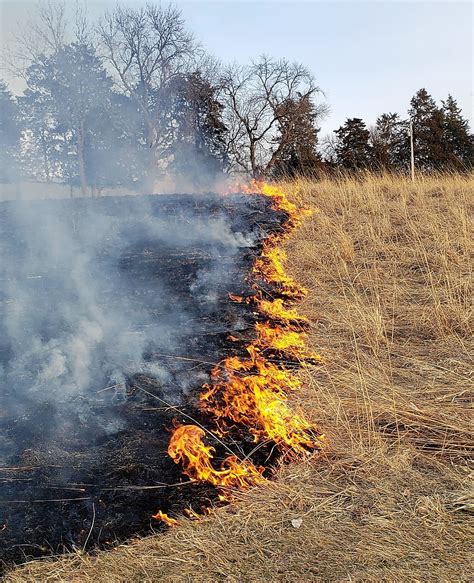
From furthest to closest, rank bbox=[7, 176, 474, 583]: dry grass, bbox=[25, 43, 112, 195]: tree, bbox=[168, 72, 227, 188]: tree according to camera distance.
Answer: bbox=[168, 72, 227, 188]: tree, bbox=[25, 43, 112, 195]: tree, bbox=[7, 176, 474, 583]: dry grass

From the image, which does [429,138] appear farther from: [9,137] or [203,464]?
[203,464]

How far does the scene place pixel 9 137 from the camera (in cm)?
959

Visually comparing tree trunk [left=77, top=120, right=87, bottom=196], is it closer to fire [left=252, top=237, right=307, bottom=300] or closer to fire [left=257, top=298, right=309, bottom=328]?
fire [left=252, top=237, right=307, bottom=300]

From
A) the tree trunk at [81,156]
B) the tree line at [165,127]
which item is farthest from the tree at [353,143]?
the tree trunk at [81,156]

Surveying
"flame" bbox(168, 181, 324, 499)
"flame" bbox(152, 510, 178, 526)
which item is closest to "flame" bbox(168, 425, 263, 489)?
"flame" bbox(168, 181, 324, 499)

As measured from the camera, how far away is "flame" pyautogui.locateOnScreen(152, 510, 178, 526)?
1.95 metres

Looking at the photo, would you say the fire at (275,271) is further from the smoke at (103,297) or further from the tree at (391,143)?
the tree at (391,143)

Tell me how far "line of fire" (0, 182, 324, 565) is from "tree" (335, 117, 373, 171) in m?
Answer: 15.6

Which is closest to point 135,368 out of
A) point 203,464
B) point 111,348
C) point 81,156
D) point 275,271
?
point 111,348

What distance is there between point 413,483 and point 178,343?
6.75 feet

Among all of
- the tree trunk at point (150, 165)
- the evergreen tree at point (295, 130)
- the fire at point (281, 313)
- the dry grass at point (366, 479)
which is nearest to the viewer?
the dry grass at point (366, 479)

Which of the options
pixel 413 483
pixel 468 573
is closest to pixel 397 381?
pixel 413 483

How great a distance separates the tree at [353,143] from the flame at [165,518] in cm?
1884

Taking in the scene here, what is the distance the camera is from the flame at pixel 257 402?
2.31 metres
